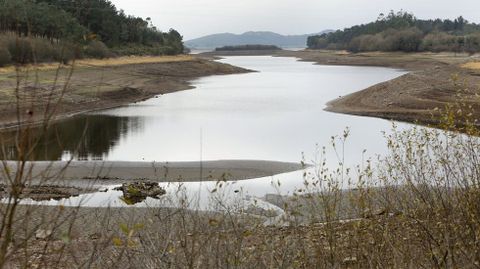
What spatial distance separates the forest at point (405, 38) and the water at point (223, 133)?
215 feet

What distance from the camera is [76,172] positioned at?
17812 millimetres

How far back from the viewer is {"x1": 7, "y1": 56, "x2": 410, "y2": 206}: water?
19750 millimetres

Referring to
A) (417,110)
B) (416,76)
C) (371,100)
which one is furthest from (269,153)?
(416,76)

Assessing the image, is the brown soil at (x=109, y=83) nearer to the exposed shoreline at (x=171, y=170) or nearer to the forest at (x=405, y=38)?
the exposed shoreline at (x=171, y=170)

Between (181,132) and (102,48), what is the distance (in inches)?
1650

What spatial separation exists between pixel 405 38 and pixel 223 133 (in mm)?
87502

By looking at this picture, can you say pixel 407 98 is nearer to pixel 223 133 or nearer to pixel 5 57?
pixel 223 133

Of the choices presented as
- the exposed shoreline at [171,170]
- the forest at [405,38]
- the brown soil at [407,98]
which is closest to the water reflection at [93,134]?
the exposed shoreline at [171,170]

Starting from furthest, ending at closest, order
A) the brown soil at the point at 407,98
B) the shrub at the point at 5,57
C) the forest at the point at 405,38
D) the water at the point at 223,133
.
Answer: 1. the forest at the point at 405,38
2. the shrub at the point at 5,57
3. the brown soil at the point at 407,98
4. the water at the point at 223,133

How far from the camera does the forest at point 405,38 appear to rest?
3930 inches

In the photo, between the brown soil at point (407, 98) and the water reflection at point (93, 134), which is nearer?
the water reflection at point (93, 134)

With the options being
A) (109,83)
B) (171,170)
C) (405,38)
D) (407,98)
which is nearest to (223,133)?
(171,170)

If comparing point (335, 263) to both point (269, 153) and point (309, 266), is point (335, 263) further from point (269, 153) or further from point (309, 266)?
point (269, 153)

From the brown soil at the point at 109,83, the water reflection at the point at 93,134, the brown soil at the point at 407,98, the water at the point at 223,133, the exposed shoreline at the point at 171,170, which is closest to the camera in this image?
the exposed shoreline at the point at 171,170
